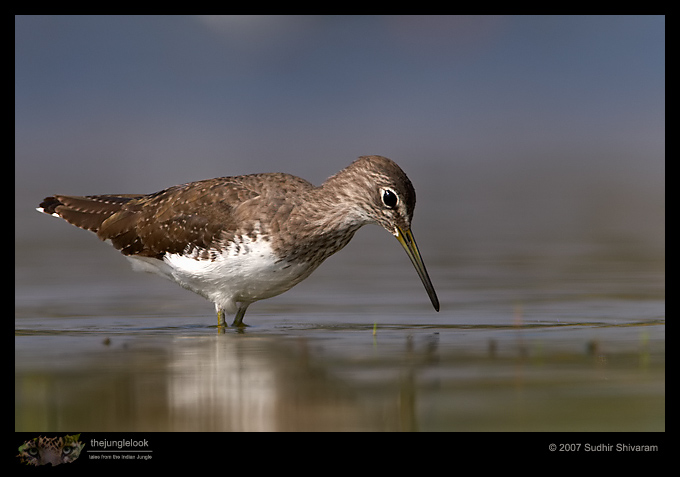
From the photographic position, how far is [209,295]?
9.78 metres

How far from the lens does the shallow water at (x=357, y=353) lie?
627 cm

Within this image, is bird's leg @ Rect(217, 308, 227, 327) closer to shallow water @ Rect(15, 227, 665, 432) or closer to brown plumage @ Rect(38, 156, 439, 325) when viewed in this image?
brown plumage @ Rect(38, 156, 439, 325)

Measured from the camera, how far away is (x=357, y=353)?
799 cm

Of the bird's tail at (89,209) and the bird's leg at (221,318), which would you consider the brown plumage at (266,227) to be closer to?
the bird's leg at (221,318)

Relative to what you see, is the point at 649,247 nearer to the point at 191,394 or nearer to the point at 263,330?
the point at 263,330


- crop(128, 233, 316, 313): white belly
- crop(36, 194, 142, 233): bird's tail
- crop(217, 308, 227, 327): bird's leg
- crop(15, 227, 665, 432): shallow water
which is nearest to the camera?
crop(15, 227, 665, 432): shallow water

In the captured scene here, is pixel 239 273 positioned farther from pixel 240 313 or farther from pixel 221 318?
pixel 240 313

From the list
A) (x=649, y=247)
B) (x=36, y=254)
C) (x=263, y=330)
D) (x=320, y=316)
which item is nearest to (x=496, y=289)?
(x=320, y=316)

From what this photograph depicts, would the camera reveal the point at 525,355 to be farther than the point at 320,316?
No

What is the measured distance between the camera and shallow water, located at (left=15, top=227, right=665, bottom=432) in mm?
6270
